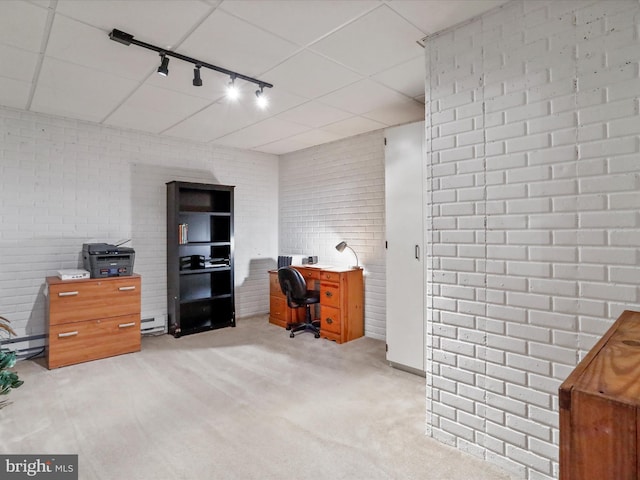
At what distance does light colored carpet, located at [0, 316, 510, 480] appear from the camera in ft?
6.44

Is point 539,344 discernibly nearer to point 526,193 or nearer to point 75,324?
point 526,193

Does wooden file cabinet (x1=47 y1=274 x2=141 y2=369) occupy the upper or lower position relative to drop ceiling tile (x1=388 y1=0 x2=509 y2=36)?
lower

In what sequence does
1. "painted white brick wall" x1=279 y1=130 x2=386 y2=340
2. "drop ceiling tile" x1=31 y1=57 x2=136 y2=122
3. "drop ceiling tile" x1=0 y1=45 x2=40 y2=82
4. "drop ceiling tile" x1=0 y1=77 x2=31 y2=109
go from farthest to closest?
"painted white brick wall" x1=279 y1=130 x2=386 y2=340, "drop ceiling tile" x1=0 y1=77 x2=31 y2=109, "drop ceiling tile" x1=31 y1=57 x2=136 y2=122, "drop ceiling tile" x1=0 y1=45 x2=40 y2=82

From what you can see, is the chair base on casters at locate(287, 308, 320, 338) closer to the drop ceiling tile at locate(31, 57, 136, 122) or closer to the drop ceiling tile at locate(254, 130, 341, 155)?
the drop ceiling tile at locate(254, 130, 341, 155)

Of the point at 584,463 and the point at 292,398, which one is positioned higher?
the point at 584,463

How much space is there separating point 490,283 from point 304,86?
7.48 feet

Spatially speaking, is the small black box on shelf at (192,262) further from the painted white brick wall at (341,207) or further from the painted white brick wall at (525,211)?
→ the painted white brick wall at (525,211)

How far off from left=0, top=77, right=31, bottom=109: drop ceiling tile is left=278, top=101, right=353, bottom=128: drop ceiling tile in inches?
94.0

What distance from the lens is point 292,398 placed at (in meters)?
2.77

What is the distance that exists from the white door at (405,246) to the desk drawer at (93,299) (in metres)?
2.92

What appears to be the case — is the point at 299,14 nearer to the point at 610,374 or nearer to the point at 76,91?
the point at 610,374

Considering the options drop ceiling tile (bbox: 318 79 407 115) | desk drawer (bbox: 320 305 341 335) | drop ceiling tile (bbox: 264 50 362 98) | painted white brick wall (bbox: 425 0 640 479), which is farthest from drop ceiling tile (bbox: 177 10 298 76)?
desk drawer (bbox: 320 305 341 335)

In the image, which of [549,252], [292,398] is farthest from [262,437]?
[549,252]

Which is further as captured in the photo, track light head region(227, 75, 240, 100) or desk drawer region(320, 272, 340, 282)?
desk drawer region(320, 272, 340, 282)
